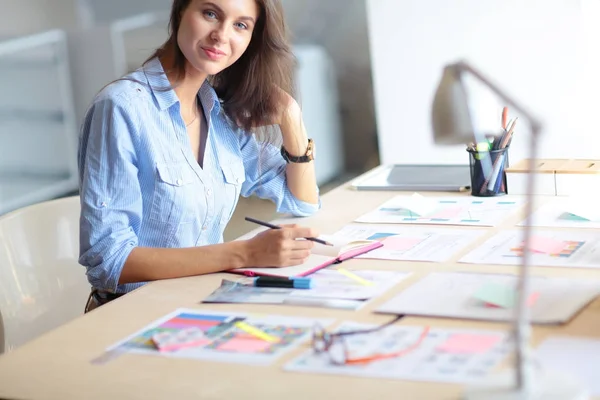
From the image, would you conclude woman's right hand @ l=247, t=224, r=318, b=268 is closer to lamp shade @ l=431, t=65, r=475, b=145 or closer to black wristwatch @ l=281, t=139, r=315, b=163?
black wristwatch @ l=281, t=139, r=315, b=163

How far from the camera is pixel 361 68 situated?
12.0ft

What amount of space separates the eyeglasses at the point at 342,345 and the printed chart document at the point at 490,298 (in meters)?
0.07

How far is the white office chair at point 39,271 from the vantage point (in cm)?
200

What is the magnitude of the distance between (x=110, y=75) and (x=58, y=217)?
1.47 m

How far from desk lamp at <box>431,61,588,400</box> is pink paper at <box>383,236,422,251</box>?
27.5 inches

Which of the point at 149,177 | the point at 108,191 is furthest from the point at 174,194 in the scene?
the point at 108,191

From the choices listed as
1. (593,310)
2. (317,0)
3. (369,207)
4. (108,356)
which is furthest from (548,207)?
(317,0)

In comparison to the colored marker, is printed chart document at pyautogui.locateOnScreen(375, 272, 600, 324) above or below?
below

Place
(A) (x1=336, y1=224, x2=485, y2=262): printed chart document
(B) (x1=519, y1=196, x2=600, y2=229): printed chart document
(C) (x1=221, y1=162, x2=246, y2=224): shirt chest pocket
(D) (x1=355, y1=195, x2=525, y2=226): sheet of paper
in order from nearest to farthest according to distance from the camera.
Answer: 1. (A) (x1=336, y1=224, x2=485, y2=262): printed chart document
2. (B) (x1=519, y1=196, x2=600, y2=229): printed chart document
3. (D) (x1=355, y1=195, x2=525, y2=226): sheet of paper
4. (C) (x1=221, y1=162, x2=246, y2=224): shirt chest pocket

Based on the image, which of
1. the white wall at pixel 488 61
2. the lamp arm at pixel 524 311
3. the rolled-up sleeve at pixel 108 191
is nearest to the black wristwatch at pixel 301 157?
the rolled-up sleeve at pixel 108 191

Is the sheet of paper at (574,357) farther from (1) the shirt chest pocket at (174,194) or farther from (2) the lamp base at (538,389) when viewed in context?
(1) the shirt chest pocket at (174,194)

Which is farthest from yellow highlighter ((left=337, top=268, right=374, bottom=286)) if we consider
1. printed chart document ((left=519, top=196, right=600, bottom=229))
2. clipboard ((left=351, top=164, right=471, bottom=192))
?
clipboard ((left=351, top=164, right=471, bottom=192))

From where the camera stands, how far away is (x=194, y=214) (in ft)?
6.63

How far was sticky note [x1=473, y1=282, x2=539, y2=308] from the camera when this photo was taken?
55.5 inches
